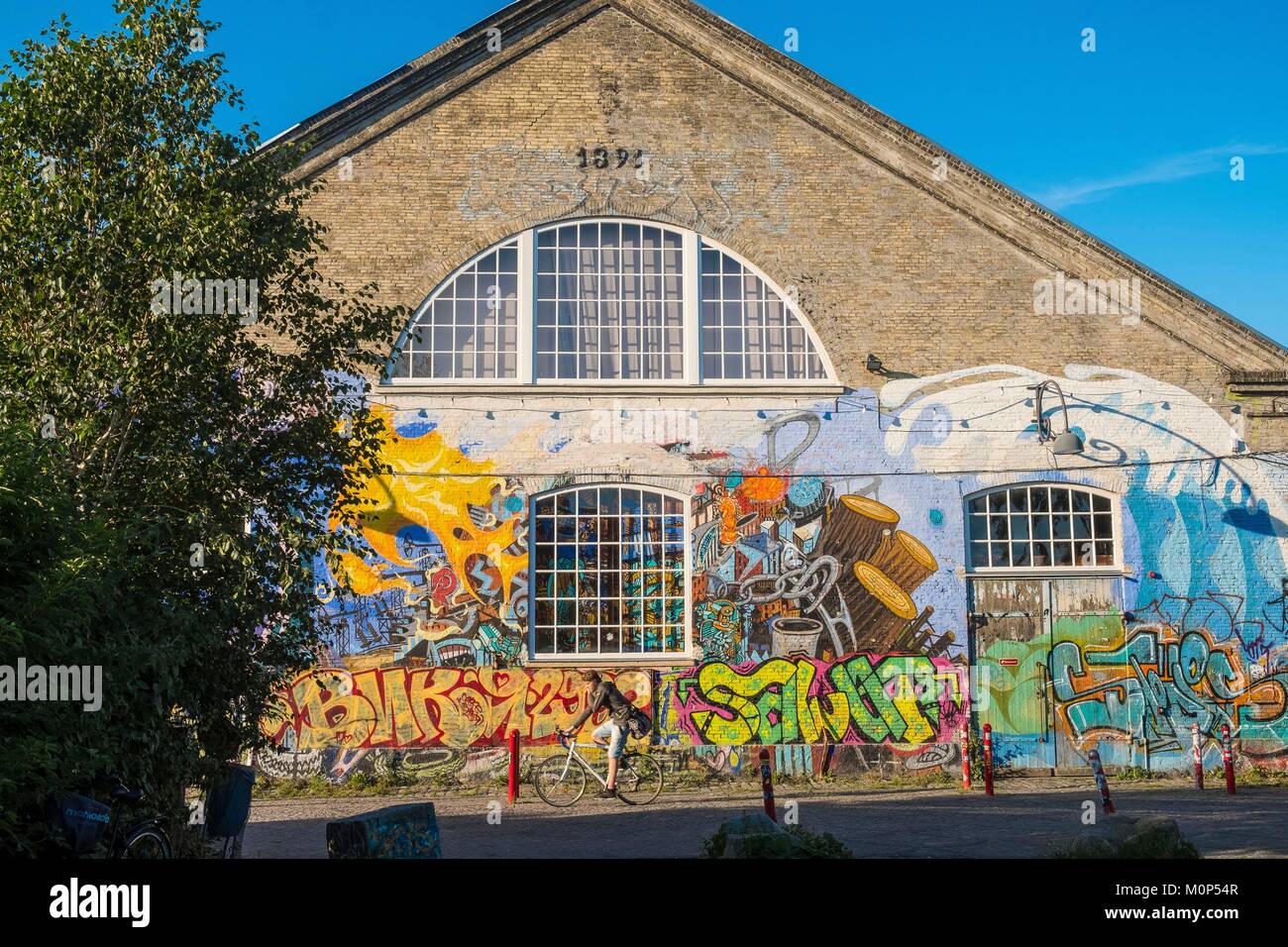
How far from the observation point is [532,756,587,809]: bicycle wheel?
14.2m

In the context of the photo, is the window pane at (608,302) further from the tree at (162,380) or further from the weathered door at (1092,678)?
the weathered door at (1092,678)

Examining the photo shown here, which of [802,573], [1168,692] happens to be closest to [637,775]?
[802,573]

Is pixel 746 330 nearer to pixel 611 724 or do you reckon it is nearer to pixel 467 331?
pixel 467 331

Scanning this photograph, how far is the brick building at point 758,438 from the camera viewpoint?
15.6m

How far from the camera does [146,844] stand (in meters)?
8.44

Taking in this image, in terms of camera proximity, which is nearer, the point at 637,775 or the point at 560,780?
the point at 560,780

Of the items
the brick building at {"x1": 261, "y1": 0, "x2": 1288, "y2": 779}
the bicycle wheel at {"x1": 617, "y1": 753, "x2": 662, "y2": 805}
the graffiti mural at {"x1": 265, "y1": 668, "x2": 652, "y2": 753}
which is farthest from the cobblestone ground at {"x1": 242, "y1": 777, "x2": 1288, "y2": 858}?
the brick building at {"x1": 261, "y1": 0, "x2": 1288, "y2": 779}

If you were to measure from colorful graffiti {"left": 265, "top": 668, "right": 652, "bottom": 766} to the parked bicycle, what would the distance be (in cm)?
633

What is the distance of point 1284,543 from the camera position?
1617cm

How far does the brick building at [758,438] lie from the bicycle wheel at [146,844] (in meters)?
6.78

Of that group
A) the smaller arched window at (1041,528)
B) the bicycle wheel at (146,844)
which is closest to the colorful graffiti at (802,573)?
the smaller arched window at (1041,528)

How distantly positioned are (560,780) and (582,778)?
27 centimetres
